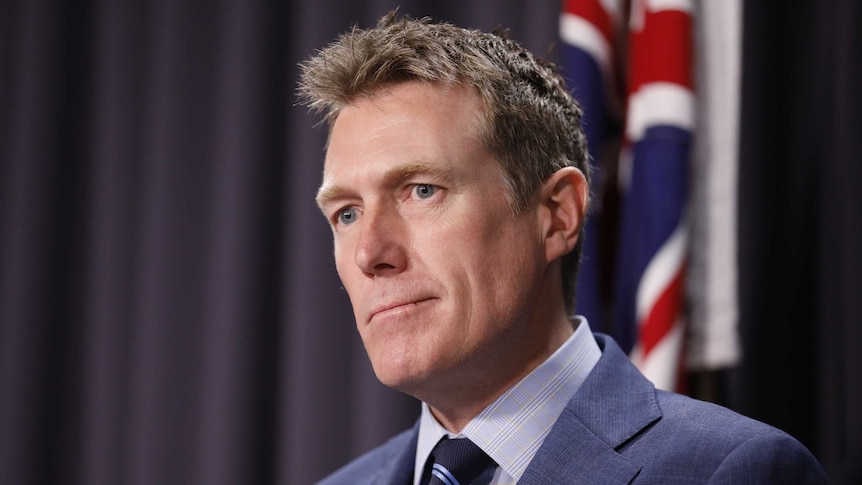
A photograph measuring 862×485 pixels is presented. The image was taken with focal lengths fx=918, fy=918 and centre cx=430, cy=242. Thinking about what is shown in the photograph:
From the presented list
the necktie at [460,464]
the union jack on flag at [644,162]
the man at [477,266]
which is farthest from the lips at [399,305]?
the union jack on flag at [644,162]

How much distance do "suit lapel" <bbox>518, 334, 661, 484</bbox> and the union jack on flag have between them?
0.64 meters

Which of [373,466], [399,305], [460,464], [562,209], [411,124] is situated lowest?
[373,466]

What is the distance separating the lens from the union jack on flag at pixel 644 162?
2.06 meters

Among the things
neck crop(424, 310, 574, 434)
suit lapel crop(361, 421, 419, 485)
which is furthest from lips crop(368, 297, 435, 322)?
suit lapel crop(361, 421, 419, 485)

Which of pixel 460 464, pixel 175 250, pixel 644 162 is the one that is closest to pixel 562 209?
pixel 460 464

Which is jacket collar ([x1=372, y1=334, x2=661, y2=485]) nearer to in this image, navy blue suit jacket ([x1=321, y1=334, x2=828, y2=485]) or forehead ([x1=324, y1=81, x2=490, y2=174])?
navy blue suit jacket ([x1=321, y1=334, x2=828, y2=485])

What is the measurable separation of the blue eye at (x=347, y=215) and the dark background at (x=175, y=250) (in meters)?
1.00

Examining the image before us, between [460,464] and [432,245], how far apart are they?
35 centimetres

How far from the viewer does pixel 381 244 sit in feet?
4.53

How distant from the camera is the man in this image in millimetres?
1353

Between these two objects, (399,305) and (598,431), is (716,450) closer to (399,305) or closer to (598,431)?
(598,431)

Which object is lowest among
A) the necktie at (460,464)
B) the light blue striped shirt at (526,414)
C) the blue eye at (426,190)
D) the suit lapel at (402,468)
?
the suit lapel at (402,468)

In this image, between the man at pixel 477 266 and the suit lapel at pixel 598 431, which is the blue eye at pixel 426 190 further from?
the suit lapel at pixel 598 431

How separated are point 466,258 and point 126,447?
1.66 metres
